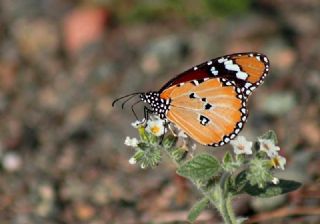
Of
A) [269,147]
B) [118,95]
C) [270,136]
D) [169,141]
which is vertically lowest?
[269,147]

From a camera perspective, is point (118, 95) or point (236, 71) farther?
point (118, 95)

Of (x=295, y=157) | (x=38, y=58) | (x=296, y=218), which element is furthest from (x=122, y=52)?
(x=296, y=218)

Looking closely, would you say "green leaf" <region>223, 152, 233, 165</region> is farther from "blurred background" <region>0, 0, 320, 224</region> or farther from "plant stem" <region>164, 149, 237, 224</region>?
"blurred background" <region>0, 0, 320, 224</region>

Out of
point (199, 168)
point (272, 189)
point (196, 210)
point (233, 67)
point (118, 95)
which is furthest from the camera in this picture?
point (118, 95)

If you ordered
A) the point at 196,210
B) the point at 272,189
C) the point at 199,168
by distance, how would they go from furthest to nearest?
the point at 272,189 < the point at 196,210 < the point at 199,168

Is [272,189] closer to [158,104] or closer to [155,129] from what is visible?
[155,129]

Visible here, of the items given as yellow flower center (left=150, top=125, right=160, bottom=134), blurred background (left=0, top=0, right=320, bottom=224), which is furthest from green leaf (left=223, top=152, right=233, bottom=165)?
blurred background (left=0, top=0, right=320, bottom=224)

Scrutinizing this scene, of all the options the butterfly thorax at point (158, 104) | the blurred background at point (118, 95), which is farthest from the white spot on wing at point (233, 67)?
the blurred background at point (118, 95)

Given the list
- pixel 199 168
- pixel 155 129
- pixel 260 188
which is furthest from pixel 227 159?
pixel 155 129
